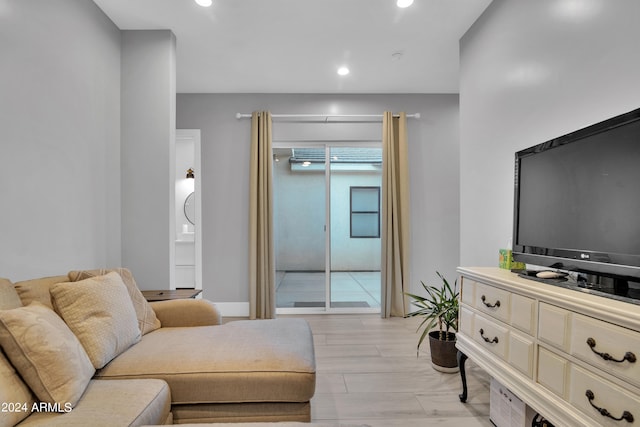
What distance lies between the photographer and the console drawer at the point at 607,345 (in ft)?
3.28

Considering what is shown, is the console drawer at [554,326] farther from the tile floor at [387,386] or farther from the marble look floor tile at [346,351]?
the marble look floor tile at [346,351]

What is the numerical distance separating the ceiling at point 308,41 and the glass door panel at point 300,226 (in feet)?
2.95

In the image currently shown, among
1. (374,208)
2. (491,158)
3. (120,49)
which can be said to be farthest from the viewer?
(374,208)

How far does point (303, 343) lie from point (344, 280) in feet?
8.43

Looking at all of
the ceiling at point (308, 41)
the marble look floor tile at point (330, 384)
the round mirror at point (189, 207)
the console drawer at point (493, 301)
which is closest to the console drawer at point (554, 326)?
the console drawer at point (493, 301)

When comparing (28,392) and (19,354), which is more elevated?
(19,354)

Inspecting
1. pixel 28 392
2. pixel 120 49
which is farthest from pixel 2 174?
pixel 120 49

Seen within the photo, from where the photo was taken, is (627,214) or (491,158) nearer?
(627,214)

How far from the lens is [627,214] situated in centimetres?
125

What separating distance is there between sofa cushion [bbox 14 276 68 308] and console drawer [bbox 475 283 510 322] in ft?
6.99

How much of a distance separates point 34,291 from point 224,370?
94 cm

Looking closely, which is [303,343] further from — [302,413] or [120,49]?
[120,49]

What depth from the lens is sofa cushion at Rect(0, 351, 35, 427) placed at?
A: 3.66ft

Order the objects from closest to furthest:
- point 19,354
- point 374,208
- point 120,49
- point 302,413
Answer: point 19,354 → point 302,413 → point 120,49 → point 374,208
